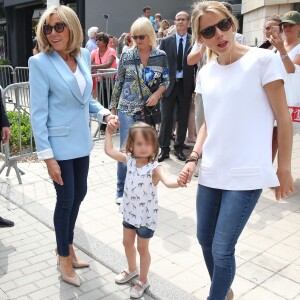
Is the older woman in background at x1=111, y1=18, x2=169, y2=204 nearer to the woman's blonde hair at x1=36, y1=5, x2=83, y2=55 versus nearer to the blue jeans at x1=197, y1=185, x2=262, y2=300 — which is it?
the woman's blonde hair at x1=36, y1=5, x2=83, y2=55

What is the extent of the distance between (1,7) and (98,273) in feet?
71.4

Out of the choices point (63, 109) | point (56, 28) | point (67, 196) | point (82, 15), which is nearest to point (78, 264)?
point (67, 196)

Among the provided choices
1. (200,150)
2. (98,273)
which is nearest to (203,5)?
(200,150)

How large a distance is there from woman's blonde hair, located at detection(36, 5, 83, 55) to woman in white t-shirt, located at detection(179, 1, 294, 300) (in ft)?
3.11

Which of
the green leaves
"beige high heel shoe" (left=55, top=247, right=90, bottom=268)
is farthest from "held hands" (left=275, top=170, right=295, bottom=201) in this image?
the green leaves

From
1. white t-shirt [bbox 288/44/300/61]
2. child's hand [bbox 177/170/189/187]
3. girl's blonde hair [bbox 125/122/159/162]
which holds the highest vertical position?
white t-shirt [bbox 288/44/300/61]

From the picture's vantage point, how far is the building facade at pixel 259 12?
11.1 metres

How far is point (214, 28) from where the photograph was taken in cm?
232

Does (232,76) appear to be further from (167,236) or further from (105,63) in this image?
(105,63)

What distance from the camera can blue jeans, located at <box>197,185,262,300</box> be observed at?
234 cm

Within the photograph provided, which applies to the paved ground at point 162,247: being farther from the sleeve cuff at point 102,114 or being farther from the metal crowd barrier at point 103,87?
the metal crowd barrier at point 103,87

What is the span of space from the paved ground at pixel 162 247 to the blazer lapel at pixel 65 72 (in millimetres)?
1443

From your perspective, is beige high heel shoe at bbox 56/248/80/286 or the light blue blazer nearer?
the light blue blazer

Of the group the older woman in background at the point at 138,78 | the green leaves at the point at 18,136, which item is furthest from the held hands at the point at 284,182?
the green leaves at the point at 18,136
